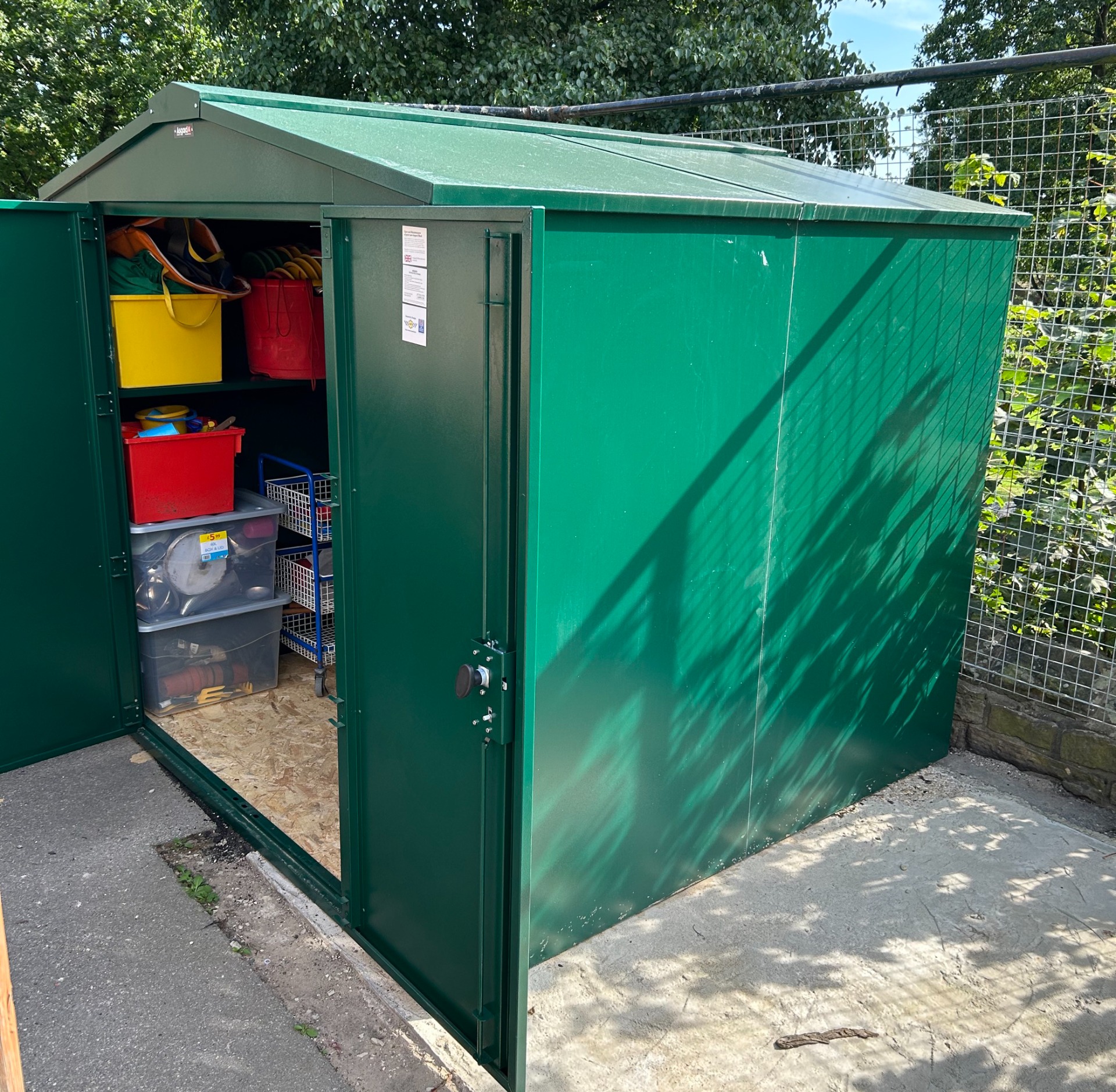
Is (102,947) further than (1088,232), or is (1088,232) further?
(1088,232)

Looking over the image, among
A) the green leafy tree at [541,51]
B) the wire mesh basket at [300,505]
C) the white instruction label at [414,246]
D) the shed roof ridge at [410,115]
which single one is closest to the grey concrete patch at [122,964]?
the wire mesh basket at [300,505]

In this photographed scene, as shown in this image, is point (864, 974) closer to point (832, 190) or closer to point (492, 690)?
point (492, 690)

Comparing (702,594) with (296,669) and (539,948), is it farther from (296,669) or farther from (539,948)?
(296,669)

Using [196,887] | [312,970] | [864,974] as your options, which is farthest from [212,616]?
[864,974]

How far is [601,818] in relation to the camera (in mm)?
3174

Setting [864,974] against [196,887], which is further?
[196,887]

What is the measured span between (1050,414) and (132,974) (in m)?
4.16

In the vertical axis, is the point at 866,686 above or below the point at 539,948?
above

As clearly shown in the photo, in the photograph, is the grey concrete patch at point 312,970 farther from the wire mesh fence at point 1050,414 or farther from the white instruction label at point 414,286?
the wire mesh fence at point 1050,414

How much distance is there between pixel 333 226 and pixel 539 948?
7.45 ft

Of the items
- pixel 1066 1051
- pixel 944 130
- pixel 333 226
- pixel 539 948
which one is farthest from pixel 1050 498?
pixel 333 226

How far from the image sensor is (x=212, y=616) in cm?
483

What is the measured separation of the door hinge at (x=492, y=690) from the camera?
8.16ft

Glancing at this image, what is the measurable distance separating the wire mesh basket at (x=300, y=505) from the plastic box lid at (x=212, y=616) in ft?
1.22
